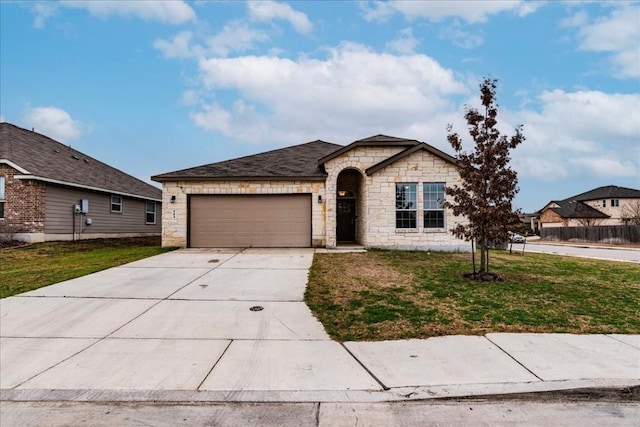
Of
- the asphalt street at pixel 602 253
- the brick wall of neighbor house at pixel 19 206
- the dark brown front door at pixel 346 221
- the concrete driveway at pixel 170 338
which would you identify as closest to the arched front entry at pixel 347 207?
the dark brown front door at pixel 346 221

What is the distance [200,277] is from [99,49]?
1414cm

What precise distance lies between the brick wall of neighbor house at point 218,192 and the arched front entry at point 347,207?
269 cm

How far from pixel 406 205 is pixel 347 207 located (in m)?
4.25

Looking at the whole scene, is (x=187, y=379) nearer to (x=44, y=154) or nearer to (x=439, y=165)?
(x=439, y=165)

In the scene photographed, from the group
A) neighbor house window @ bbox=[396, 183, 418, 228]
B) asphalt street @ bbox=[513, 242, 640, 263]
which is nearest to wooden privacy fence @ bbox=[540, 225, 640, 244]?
asphalt street @ bbox=[513, 242, 640, 263]

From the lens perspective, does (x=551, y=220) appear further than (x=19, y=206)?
Yes

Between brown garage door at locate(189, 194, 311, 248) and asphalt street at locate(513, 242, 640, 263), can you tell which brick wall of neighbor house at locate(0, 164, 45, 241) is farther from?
asphalt street at locate(513, 242, 640, 263)

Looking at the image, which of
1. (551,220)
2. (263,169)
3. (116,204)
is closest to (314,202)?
(263,169)

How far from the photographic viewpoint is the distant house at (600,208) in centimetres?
4525

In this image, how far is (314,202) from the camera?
15.4 metres

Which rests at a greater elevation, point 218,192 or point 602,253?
point 218,192

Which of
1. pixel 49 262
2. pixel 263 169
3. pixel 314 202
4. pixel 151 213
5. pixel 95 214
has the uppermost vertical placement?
pixel 263 169

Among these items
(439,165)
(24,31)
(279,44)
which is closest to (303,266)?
(439,165)

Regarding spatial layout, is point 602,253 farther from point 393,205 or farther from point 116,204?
point 116,204
